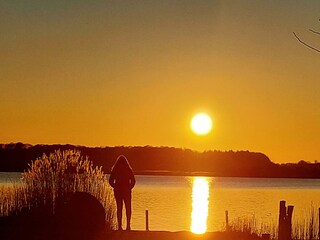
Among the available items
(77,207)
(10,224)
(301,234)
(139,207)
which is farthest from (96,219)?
(139,207)

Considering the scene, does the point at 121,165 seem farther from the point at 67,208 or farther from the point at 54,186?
the point at 54,186

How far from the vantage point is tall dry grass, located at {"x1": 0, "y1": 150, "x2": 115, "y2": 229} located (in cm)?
2808

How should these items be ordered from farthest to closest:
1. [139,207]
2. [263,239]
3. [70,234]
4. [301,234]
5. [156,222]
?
[139,207] < [156,222] < [301,234] < [70,234] < [263,239]

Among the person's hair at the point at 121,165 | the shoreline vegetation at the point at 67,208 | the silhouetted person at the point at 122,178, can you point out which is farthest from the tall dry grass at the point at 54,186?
the person's hair at the point at 121,165

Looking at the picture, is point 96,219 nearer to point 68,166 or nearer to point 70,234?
point 70,234

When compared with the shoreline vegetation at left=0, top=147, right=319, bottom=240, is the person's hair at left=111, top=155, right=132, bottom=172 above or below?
above

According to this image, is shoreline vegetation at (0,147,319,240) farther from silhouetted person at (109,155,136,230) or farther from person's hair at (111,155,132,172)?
person's hair at (111,155,132,172)

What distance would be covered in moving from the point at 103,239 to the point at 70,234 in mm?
1475

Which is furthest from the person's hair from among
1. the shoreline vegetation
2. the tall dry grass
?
the tall dry grass

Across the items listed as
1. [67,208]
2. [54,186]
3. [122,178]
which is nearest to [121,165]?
[122,178]

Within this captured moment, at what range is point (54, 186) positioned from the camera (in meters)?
28.3

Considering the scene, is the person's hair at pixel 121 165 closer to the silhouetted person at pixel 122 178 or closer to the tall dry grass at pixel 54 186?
the silhouetted person at pixel 122 178

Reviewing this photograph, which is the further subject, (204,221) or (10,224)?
(204,221)

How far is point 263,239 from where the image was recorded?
23875mm
